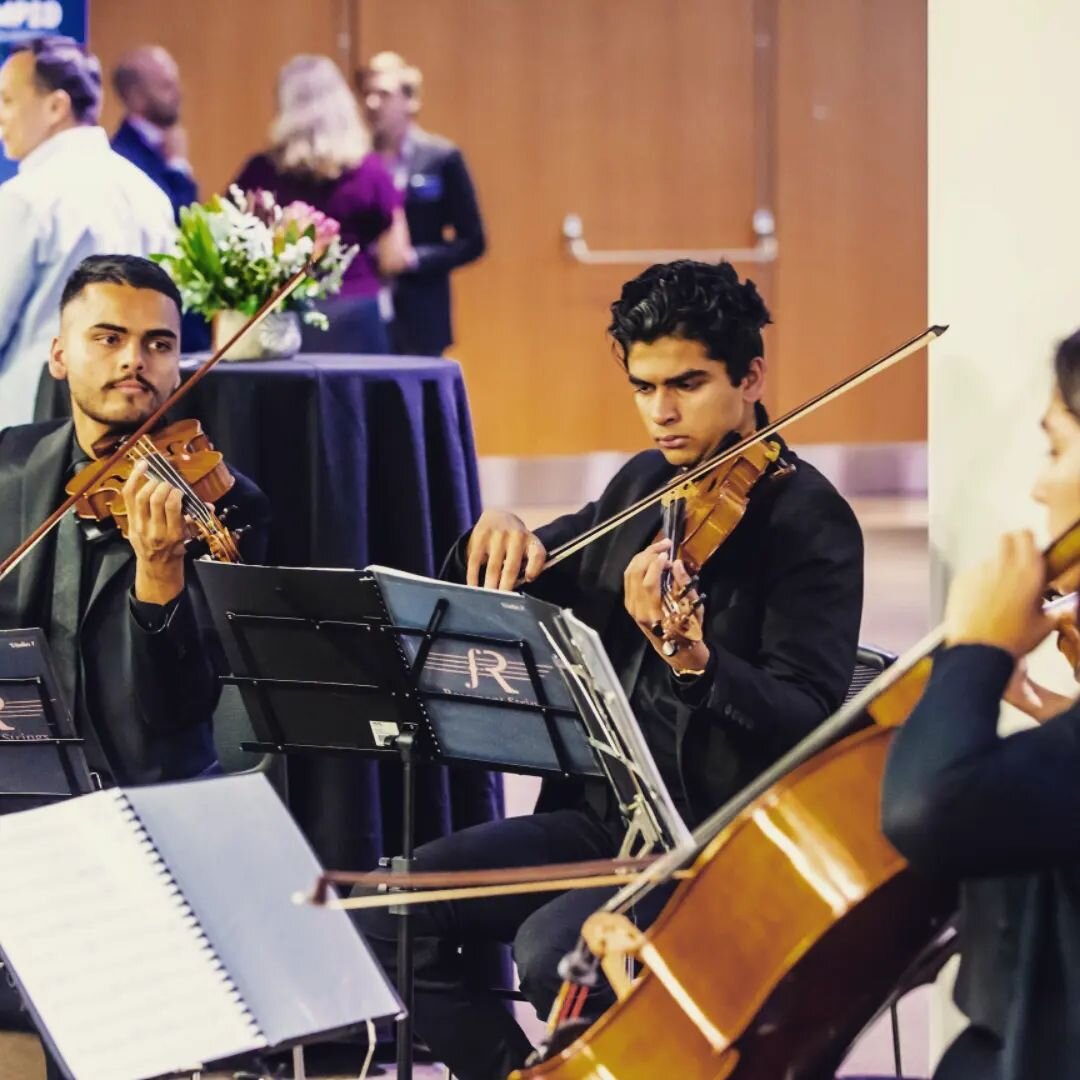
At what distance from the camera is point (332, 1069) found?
9.54 feet

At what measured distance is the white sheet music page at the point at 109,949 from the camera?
1943mm

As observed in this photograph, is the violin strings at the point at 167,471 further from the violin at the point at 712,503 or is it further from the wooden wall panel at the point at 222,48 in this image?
the wooden wall panel at the point at 222,48

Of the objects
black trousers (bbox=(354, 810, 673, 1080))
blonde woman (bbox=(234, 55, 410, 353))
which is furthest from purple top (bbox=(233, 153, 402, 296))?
black trousers (bbox=(354, 810, 673, 1080))

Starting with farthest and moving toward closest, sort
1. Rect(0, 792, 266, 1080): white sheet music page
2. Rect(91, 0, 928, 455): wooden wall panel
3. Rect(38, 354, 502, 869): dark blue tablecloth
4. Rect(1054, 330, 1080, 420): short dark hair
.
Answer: Rect(91, 0, 928, 455): wooden wall panel
Rect(38, 354, 502, 869): dark blue tablecloth
Rect(0, 792, 266, 1080): white sheet music page
Rect(1054, 330, 1080, 420): short dark hair

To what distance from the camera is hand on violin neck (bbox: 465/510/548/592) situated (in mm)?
2371

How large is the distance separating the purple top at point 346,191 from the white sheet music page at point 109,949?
10.5 feet

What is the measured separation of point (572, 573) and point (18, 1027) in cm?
120

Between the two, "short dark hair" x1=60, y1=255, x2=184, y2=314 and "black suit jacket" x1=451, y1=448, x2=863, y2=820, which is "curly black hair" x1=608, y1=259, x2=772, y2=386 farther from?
"short dark hair" x1=60, y1=255, x2=184, y2=314

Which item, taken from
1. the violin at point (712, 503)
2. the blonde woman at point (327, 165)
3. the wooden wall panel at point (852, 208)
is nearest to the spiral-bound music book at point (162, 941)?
the violin at point (712, 503)

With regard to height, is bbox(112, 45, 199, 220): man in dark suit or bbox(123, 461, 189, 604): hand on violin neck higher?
bbox(112, 45, 199, 220): man in dark suit

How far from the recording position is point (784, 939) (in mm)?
1625

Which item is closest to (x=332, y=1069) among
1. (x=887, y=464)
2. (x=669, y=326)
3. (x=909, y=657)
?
(x=669, y=326)

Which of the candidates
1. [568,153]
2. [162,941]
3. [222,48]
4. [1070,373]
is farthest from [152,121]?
[1070,373]

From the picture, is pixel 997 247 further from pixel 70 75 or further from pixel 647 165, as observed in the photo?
pixel 647 165
